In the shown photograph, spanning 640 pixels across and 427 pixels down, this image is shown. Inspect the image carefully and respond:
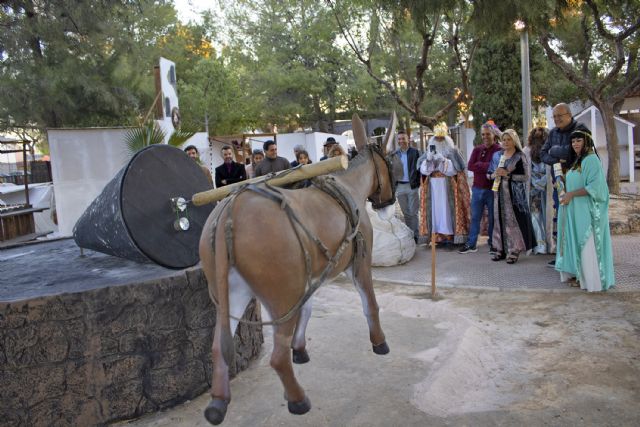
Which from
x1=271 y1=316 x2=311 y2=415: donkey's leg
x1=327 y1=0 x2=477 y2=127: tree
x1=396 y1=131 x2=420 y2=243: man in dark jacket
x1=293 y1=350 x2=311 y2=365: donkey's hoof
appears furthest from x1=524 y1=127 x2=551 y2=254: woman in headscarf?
x1=271 y1=316 x2=311 y2=415: donkey's leg

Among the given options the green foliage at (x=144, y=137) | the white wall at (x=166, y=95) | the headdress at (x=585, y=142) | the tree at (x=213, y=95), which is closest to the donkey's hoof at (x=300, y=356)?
the green foliage at (x=144, y=137)

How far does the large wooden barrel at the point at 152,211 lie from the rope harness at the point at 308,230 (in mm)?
1022

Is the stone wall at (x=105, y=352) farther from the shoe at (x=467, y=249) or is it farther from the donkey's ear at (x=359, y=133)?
the shoe at (x=467, y=249)

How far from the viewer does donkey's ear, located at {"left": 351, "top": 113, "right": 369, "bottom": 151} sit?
3.53 m

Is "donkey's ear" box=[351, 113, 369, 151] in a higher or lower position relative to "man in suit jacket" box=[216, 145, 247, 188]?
higher

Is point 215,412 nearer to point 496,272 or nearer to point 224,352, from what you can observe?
point 224,352

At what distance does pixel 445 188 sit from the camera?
8.87 m

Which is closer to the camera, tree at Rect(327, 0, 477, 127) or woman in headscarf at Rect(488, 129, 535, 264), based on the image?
woman in headscarf at Rect(488, 129, 535, 264)

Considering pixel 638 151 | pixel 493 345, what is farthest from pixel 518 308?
pixel 638 151

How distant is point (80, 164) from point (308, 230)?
731cm

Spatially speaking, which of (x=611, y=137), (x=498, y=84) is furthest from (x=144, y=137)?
(x=498, y=84)

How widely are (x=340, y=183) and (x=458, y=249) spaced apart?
19.7ft

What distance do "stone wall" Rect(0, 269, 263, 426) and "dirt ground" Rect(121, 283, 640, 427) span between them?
8.6 inches

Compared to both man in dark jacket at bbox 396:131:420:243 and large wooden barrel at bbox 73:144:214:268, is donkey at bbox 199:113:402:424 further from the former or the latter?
man in dark jacket at bbox 396:131:420:243
